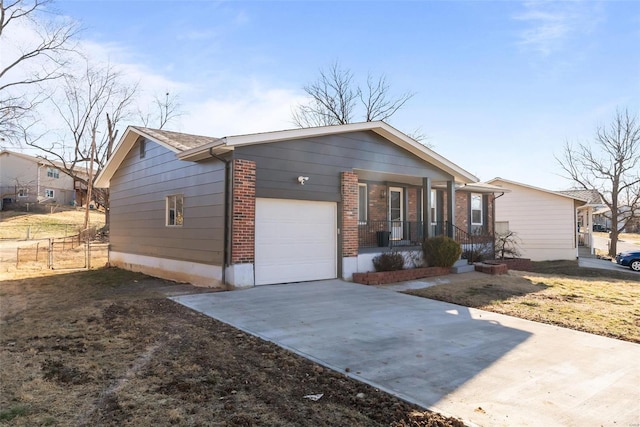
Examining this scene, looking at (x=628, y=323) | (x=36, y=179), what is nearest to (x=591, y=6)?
(x=628, y=323)

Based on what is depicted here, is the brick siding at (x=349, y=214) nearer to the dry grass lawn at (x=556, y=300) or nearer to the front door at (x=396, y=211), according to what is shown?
the dry grass lawn at (x=556, y=300)

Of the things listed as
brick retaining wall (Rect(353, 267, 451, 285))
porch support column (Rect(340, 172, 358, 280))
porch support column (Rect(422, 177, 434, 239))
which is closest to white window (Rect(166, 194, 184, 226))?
porch support column (Rect(340, 172, 358, 280))

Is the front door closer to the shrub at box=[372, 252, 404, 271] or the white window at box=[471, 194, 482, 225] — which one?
the shrub at box=[372, 252, 404, 271]

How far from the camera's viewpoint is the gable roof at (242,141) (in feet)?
30.2

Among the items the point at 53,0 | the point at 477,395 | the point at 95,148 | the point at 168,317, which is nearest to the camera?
the point at 477,395

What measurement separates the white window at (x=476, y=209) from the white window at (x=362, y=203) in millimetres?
7375

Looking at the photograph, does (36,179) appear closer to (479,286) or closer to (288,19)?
(288,19)

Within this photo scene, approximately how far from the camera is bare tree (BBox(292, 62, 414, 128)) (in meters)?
30.4

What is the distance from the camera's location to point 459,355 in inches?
195

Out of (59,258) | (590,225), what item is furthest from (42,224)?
(590,225)

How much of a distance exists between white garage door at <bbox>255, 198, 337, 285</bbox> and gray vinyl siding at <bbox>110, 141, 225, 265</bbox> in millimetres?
1023

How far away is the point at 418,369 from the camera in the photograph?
14.5 feet

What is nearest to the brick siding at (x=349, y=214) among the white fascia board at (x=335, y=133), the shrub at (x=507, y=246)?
the white fascia board at (x=335, y=133)

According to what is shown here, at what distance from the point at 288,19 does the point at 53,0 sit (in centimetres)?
1362
